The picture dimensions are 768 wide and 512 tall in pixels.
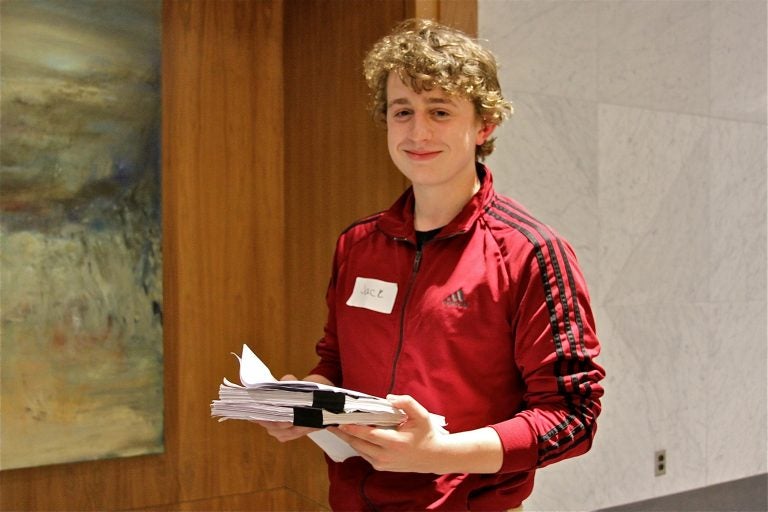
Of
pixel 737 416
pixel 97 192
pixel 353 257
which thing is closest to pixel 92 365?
pixel 97 192

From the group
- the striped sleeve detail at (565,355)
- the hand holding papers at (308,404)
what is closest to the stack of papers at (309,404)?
the hand holding papers at (308,404)

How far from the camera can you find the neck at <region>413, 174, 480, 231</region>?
5.81ft

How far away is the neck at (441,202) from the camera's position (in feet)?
5.81

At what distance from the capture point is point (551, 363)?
151cm

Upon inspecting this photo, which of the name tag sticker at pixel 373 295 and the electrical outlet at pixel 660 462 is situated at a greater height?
the name tag sticker at pixel 373 295

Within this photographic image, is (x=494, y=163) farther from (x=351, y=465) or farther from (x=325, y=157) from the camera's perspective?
(x=351, y=465)

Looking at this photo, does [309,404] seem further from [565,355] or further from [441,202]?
[441,202]

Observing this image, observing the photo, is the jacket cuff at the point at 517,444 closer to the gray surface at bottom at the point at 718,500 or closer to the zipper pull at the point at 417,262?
the zipper pull at the point at 417,262

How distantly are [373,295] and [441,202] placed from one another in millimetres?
254

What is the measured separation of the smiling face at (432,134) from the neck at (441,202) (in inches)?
0.7

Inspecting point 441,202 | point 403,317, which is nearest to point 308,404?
point 403,317

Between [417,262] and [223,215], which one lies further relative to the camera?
[223,215]

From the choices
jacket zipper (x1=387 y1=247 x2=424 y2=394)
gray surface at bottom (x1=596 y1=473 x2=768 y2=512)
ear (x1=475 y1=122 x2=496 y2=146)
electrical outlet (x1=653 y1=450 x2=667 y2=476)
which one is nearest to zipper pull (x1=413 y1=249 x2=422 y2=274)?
jacket zipper (x1=387 y1=247 x2=424 y2=394)

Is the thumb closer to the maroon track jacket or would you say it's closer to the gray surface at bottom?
the maroon track jacket
